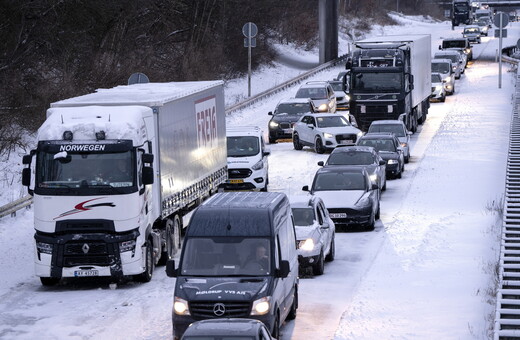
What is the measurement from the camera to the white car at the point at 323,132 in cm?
4178

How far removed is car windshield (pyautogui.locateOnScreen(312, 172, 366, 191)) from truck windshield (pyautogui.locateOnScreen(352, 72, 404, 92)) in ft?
52.5

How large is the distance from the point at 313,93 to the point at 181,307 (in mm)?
35973

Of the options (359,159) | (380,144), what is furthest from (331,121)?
(359,159)

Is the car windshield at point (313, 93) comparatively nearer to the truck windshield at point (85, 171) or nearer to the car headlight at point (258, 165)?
Result: the car headlight at point (258, 165)

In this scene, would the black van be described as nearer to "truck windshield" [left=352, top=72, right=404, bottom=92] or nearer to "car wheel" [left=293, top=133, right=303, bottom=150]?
"car wheel" [left=293, top=133, right=303, bottom=150]

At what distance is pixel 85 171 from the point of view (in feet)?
69.7

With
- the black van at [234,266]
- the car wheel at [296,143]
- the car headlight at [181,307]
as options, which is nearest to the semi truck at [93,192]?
the black van at [234,266]

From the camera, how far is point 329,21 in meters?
81.9

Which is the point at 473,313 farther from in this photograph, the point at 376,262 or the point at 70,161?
the point at 70,161

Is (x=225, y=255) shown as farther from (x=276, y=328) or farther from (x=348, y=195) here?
(x=348, y=195)

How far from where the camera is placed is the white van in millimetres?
33094

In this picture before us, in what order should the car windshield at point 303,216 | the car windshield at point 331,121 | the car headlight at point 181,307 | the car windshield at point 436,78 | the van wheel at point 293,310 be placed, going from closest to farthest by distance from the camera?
the car headlight at point 181,307, the van wheel at point 293,310, the car windshield at point 303,216, the car windshield at point 331,121, the car windshield at point 436,78

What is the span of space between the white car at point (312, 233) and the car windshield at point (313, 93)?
27.0m

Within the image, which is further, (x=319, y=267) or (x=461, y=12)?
(x=461, y=12)
